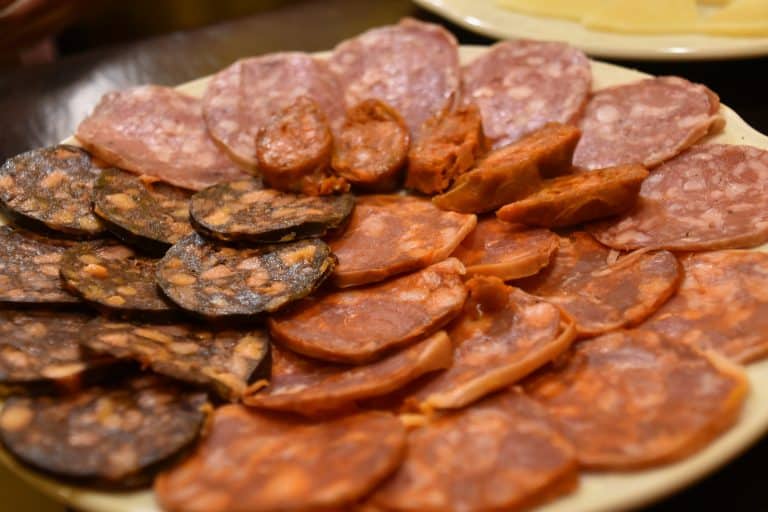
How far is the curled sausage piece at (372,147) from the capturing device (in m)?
2.54

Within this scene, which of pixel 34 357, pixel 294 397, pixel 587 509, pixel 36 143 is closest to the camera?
pixel 587 509

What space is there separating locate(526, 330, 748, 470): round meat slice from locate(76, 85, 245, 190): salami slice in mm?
1316

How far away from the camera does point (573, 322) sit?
191 centimetres

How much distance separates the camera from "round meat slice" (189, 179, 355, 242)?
2.25m

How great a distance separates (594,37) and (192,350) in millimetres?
2325

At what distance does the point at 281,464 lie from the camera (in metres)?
1.63

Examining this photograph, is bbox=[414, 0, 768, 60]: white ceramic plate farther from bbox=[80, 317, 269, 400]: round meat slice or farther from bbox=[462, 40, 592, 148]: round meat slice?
bbox=[80, 317, 269, 400]: round meat slice

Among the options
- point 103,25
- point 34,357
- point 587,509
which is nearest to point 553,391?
→ point 587,509

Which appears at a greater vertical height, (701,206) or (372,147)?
(372,147)

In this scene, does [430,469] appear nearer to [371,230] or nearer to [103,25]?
[371,230]

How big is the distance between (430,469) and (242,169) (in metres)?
1.40

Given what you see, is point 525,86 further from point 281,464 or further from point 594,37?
point 281,464

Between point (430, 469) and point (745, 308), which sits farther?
point (745, 308)

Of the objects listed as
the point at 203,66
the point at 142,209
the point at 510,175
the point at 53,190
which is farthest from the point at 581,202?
the point at 203,66
